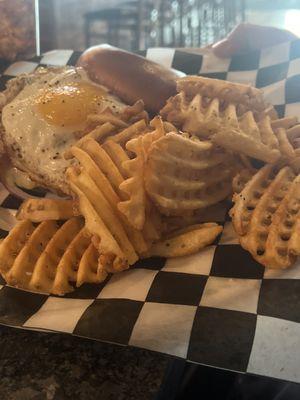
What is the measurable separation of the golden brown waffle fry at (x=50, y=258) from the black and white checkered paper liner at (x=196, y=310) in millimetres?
43

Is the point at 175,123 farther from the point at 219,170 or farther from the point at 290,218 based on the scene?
the point at 290,218

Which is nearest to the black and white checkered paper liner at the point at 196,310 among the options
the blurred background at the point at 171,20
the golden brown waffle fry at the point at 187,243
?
the golden brown waffle fry at the point at 187,243

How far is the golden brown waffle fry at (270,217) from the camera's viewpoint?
113 cm

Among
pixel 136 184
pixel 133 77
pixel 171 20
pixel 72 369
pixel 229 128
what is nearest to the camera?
pixel 72 369

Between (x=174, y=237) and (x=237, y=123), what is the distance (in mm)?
336

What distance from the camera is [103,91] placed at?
1731 mm

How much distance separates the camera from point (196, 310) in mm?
1108

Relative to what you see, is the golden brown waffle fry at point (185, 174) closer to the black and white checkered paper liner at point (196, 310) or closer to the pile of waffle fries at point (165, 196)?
the pile of waffle fries at point (165, 196)

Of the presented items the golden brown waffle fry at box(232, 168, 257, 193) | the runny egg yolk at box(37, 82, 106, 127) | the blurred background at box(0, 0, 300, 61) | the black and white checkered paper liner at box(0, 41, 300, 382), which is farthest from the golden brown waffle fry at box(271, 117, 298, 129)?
the blurred background at box(0, 0, 300, 61)

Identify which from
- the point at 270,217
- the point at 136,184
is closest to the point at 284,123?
the point at 270,217

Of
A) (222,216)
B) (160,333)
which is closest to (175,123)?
(222,216)

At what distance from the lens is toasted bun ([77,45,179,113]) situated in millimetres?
1737

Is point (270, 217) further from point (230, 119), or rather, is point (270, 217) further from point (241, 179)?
point (230, 119)

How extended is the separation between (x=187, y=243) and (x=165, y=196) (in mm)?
134
